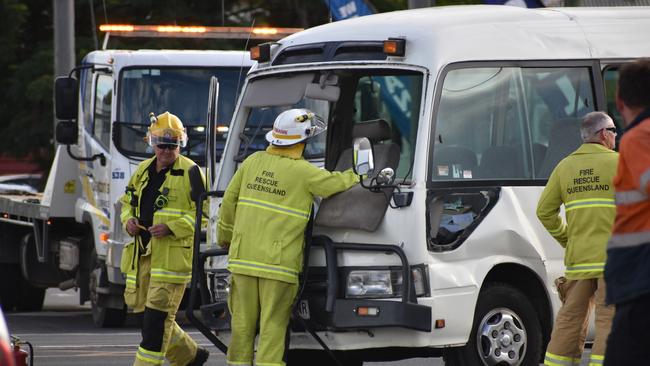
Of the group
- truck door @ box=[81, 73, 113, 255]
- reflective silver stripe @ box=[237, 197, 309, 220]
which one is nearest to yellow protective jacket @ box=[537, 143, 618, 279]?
reflective silver stripe @ box=[237, 197, 309, 220]

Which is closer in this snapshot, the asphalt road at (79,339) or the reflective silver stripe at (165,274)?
the reflective silver stripe at (165,274)

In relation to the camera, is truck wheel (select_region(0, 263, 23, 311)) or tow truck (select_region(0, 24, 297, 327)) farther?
truck wheel (select_region(0, 263, 23, 311))

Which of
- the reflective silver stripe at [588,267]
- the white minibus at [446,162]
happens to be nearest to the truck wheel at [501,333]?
the white minibus at [446,162]

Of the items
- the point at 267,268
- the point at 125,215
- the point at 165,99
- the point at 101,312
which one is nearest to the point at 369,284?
the point at 267,268

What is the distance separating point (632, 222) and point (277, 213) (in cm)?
310

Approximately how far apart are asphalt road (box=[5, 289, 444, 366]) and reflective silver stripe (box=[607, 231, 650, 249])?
5.73 meters

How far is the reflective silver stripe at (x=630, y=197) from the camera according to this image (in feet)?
20.0

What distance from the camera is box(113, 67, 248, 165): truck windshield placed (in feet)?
49.6

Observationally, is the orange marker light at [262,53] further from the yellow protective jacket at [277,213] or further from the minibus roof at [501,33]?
the yellow protective jacket at [277,213]

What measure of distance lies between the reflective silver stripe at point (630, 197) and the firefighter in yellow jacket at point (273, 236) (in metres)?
2.87

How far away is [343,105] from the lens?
10609 mm

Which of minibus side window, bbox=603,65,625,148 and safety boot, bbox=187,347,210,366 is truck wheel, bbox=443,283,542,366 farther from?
safety boot, bbox=187,347,210,366

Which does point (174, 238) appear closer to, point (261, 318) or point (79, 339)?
point (261, 318)

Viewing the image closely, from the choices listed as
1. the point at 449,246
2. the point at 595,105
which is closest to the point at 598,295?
the point at 449,246
